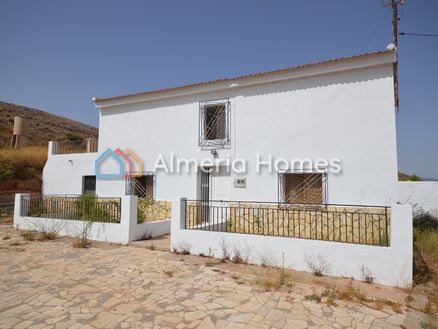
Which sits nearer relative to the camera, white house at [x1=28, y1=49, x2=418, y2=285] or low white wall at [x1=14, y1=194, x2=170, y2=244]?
white house at [x1=28, y1=49, x2=418, y2=285]

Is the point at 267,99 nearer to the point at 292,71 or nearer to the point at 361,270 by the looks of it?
the point at 292,71

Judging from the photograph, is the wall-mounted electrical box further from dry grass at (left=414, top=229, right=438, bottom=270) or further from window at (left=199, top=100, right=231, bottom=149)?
dry grass at (left=414, top=229, right=438, bottom=270)

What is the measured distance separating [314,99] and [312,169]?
2346 millimetres

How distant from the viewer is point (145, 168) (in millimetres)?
12062

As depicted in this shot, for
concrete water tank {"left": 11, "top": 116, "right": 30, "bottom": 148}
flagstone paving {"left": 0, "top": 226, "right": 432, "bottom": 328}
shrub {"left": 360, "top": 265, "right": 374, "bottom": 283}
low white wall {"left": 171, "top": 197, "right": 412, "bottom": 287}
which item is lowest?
flagstone paving {"left": 0, "top": 226, "right": 432, "bottom": 328}

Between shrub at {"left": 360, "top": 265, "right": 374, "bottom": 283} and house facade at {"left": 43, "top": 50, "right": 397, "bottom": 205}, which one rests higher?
house facade at {"left": 43, "top": 50, "right": 397, "bottom": 205}

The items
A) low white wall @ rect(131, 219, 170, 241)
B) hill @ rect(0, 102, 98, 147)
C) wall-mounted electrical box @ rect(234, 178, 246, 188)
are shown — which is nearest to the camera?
low white wall @ rect(131, 219, 170, 241)

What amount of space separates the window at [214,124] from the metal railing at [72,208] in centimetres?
403

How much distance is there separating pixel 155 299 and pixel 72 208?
22.4 feet

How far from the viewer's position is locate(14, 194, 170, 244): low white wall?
27.8 ft

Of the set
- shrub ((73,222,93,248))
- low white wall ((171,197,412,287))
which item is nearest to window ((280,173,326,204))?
low white wall ((171,197,412,287))

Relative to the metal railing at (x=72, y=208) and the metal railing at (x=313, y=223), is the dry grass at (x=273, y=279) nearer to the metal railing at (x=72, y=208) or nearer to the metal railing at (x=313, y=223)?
the metal railing at (x=313, y=223)

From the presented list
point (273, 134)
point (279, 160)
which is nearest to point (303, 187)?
point (279, 160)

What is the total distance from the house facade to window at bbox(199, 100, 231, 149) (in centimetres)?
4
